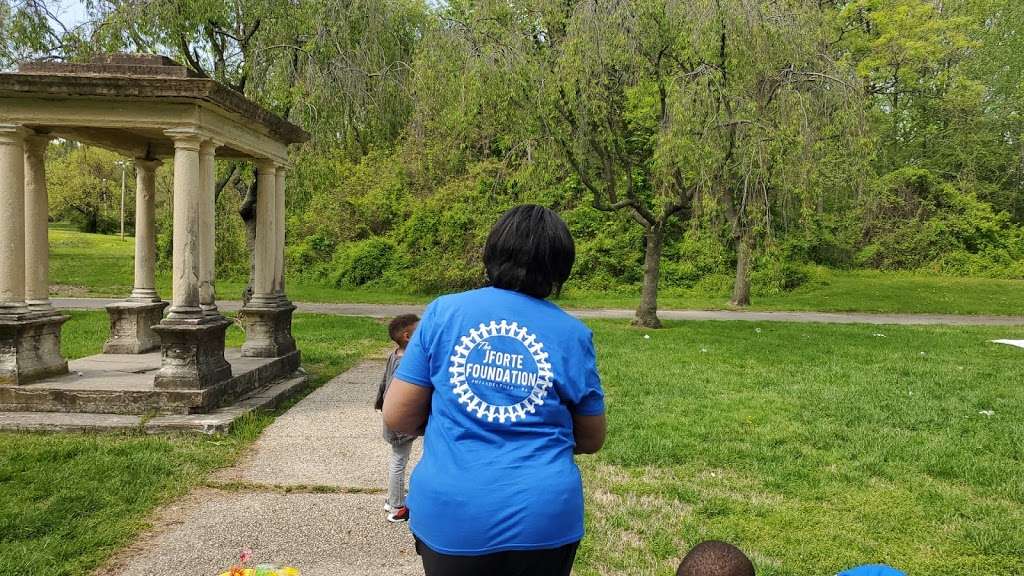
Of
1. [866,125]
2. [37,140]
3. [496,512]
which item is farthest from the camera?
[866,125]

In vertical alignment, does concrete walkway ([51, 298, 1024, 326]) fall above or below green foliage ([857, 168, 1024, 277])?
below

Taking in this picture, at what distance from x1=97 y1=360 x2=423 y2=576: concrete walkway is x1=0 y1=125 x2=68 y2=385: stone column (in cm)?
259

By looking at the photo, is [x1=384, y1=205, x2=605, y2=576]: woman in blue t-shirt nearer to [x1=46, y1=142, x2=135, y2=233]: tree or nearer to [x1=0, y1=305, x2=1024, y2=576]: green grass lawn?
[x1=0, y1=305, x2=1024, y2=576]: green grass lawn

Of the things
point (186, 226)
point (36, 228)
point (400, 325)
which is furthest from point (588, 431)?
point (36, 228)

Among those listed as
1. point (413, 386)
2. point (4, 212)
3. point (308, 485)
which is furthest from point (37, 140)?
point (413, 386)

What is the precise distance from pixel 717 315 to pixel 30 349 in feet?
50.5

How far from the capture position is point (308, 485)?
4.99 meters

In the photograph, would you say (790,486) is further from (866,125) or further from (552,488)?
(866,125)

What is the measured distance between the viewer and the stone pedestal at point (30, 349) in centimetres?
672

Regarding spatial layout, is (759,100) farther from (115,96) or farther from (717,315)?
(115,96)

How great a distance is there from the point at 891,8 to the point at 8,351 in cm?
2929

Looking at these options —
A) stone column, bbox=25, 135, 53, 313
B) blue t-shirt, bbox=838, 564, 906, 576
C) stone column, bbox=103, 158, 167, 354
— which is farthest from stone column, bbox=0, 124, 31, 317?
blue t-shirt, bbox=838, 564, 906, 576

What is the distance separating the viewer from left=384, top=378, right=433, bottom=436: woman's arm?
1869mm

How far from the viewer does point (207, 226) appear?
24.8 feet
